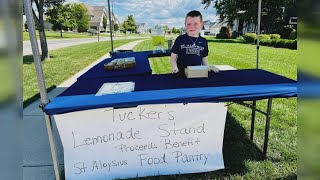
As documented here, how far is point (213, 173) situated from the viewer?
9.66 feet

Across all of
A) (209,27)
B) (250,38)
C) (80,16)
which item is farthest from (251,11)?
(80,16)

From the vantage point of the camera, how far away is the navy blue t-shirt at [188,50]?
342 cm

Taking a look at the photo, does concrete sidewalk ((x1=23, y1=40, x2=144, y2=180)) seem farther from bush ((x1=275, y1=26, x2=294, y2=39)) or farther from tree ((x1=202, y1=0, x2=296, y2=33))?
tree ((x1=202, y1=0, x2=296, y2=33))

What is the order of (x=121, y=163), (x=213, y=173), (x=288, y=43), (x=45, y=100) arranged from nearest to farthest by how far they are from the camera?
(x=45, y=100) < (x=121, y=163) < (x=213, y=173) < (x=288, y=43)

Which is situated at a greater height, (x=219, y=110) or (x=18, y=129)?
(x=18, y=129)

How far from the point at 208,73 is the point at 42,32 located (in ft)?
35.1

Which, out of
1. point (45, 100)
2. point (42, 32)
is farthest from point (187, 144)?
point (42, 32)

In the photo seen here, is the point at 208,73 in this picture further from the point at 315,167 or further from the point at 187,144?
the point at 315,167

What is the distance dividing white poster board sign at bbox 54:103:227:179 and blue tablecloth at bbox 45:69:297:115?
0.21 metres

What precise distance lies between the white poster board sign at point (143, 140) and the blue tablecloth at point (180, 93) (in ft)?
0.68

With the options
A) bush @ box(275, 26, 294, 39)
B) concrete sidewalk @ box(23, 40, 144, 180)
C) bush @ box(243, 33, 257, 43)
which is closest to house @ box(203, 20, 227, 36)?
concrete sidewalk @ box(23, 40, 144, 180)

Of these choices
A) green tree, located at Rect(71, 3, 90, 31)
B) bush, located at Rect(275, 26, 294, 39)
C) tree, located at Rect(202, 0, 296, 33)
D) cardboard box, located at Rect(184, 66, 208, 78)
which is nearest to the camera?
cardboard box, located at Rect(184, 66, 208, 78)

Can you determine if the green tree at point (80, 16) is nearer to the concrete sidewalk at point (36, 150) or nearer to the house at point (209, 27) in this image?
the house at point (209, 27)

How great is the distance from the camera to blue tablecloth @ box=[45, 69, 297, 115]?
2.15m
